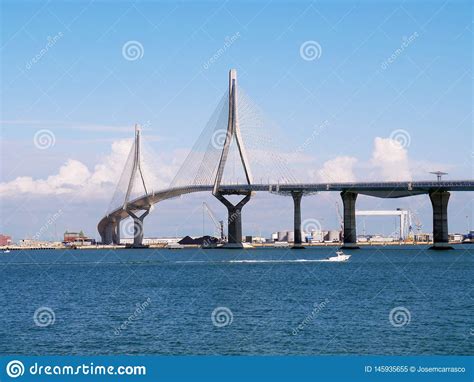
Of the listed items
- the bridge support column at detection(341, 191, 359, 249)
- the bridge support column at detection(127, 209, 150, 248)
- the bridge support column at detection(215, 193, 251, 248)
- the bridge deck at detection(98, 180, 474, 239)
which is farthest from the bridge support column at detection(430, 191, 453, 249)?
the bridge support column at detection(127, 209, 150, 248)

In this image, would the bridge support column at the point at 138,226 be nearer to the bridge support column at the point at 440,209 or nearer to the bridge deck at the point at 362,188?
the bridge deck at the point at 362,188

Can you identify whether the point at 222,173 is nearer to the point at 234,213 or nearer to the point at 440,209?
the point at 234,213

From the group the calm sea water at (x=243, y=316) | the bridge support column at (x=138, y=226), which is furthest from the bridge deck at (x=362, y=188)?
the calm sea water at (x=243, y=316)

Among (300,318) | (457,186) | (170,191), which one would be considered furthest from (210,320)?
(170,191)

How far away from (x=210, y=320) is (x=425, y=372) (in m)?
24.3

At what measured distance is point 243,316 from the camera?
4472cm

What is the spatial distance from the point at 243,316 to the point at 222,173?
94.1 m

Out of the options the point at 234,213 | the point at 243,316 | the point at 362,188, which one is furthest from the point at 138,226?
the point at 243,316

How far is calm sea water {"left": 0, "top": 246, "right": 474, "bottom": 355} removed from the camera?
35531 mm

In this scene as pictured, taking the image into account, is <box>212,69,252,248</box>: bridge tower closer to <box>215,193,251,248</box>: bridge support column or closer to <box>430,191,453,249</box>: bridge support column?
<box>215,193,251,248</box>: bridge support column

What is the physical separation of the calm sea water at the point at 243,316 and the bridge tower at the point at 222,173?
56.1 meters

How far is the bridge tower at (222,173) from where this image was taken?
131000 millimetres

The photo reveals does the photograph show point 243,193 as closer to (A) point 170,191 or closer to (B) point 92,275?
(A) point 170,191

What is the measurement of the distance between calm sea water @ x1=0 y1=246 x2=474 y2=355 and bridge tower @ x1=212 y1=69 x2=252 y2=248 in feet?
184
